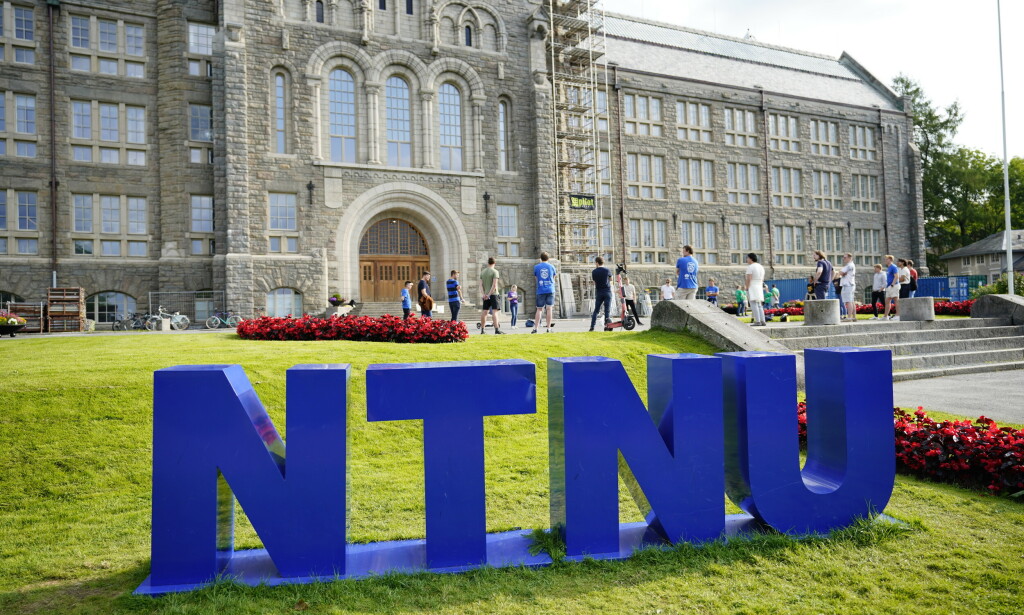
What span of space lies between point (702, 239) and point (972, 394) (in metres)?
24.4

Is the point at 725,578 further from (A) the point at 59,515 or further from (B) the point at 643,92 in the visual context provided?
(B) the point at 643,92

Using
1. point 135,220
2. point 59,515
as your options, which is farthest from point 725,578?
point 135,220

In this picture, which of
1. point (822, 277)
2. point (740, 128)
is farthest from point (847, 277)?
point (740, 128)

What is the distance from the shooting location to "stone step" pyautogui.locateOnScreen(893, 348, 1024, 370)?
10.5 m

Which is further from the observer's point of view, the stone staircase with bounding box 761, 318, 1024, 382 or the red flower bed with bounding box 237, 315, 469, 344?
the red flower bed with bounding box 237, 315, 469, 344

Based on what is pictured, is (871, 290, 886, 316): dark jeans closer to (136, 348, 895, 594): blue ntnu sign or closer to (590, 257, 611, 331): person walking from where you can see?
(590, 257, 611, 331): person walking

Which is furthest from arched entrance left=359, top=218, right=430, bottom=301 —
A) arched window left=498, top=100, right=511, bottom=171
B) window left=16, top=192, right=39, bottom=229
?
window left=16, top=192, right=39, bottom=229

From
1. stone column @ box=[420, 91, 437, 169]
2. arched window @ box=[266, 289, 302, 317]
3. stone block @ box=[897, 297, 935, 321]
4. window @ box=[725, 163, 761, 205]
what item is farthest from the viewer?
window @ box=[725, 163, 761, 205]

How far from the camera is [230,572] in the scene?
3.42 metres

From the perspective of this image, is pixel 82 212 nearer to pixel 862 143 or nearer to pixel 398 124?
pixel 398 124

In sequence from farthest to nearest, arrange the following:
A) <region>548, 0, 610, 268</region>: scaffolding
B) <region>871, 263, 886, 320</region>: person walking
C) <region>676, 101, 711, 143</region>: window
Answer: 1. <region>676, 101, 711, 143</region>: window
2. <region>548, 0, 610, 268</region>: scaffolding
3. <region>871, 263, 886, 320</region>: person walking

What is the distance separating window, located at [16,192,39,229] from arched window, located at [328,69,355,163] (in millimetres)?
9835

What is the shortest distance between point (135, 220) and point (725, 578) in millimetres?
23864

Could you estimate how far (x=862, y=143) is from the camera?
121ft
